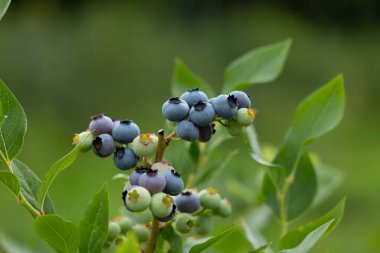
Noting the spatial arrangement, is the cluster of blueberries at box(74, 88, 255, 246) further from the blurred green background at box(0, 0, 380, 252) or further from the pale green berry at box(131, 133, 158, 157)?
the blurred green background at box(0, 0, 380, 252)

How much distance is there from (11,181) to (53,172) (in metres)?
0.04

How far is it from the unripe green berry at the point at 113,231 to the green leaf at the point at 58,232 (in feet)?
0.39

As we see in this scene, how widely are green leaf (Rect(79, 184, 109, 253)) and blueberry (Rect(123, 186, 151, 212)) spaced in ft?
0.08

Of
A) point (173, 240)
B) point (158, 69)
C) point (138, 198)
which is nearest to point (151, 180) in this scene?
point (138, 198)

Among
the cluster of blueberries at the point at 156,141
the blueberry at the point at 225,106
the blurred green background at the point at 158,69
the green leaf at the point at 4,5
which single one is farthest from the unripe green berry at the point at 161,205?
the blurred green background at the point at 158,69

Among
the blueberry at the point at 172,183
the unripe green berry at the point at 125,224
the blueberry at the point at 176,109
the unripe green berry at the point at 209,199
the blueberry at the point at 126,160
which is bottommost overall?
the unripe green berry at the point at 125,224

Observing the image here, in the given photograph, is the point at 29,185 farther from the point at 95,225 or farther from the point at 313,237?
the point at 313,237

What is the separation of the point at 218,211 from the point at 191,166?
0.16 metres

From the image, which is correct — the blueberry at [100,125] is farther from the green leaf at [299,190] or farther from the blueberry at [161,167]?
the green leaf at [299,190]

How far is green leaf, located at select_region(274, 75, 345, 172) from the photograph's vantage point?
982mm

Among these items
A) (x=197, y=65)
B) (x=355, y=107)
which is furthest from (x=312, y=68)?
(x=197, y=65)

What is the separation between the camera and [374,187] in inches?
190

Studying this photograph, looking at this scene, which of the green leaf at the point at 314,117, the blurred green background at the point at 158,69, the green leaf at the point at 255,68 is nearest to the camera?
the green leaf at the point at 314,117

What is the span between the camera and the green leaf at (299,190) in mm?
1041
